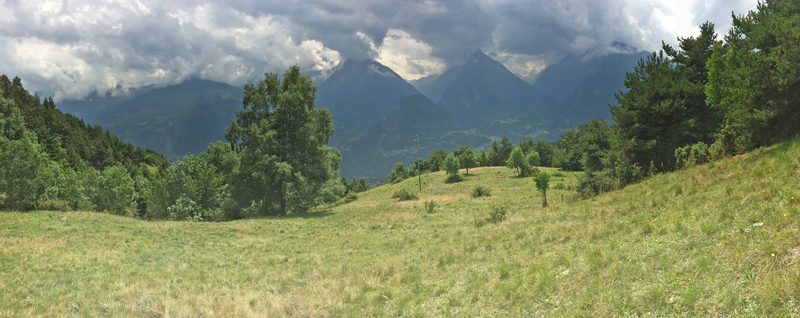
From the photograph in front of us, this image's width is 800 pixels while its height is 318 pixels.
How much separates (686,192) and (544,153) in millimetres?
128345

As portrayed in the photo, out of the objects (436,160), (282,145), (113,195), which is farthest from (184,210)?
(436,160)

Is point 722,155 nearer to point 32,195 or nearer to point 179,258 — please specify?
point 179,258

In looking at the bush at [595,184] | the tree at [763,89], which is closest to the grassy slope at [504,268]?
the tree at [763,89]

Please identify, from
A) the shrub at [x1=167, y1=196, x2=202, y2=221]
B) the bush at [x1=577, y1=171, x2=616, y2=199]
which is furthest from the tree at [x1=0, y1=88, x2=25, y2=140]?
the bush at [x1=577, y1=171, x2=616, y2=199]

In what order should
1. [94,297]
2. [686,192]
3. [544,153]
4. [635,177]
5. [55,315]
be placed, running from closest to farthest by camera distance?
[55,315], [94,297], [686,192], [635,177], [544,153]

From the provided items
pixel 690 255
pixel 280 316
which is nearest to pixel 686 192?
Result: pixel 690 255

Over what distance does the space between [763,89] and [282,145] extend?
1429 inches

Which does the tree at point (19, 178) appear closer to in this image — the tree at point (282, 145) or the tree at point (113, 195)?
the tree at point (282, 145)

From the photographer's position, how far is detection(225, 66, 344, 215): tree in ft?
114

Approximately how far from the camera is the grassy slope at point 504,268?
20.0 feet

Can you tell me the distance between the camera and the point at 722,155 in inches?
711

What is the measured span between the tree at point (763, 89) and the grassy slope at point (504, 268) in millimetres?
3460

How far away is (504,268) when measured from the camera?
32.6ft

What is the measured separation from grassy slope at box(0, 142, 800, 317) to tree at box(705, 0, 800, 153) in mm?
3460
